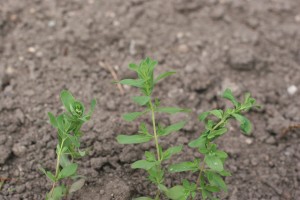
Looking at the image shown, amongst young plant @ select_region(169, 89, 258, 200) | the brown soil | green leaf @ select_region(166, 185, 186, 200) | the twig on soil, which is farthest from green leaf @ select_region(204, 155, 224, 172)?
the twig on soil

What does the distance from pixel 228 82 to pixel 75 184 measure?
141 centimetres

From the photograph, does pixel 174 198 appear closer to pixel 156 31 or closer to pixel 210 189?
pixel 210 189

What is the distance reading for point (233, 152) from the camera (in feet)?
9.94

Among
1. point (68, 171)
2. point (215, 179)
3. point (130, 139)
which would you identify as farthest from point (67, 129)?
point (215, 179)

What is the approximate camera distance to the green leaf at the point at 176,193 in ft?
8.18

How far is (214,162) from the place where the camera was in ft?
7.68

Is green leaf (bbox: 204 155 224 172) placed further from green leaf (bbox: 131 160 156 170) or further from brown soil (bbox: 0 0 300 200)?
brown soil (bbox: 0 0 300 200)

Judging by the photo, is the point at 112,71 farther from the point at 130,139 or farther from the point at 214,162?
the point at 214,162

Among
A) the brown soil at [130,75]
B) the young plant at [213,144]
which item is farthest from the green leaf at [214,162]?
the brown soil at [130,75]

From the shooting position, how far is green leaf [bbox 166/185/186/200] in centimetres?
249

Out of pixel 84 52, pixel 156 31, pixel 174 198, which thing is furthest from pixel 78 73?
pixel 174 198

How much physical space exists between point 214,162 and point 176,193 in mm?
305

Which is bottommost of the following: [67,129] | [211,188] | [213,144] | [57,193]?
[211,188]

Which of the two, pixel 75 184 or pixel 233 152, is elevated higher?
A: pixel 75 184
